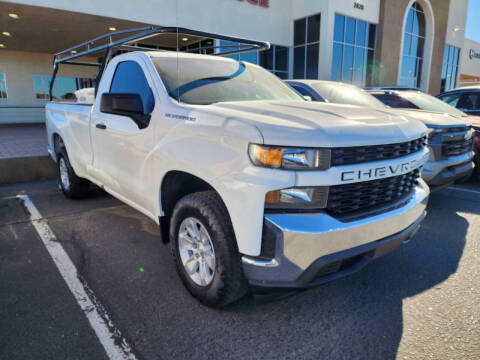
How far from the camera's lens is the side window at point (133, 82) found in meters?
3.06

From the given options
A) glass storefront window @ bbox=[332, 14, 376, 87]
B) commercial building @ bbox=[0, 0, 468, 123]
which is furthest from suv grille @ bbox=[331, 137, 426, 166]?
glass storefront window @ bbox=[332, 14, 376, 87]

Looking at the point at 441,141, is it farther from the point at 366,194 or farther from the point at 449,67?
the point at 449,67

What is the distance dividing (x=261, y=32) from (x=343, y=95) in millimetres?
13831

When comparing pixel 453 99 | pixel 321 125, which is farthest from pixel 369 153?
pixel 453 99

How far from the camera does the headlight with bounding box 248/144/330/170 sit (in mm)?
2002

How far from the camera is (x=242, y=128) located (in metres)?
2.12

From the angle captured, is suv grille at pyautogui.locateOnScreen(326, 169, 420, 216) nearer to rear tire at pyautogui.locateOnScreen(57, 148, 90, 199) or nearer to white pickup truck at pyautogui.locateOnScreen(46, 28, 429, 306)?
white pickup truck at pyautogui.locateOnScreen(46, 28, 429, 306)

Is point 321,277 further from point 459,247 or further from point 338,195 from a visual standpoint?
point 459,247

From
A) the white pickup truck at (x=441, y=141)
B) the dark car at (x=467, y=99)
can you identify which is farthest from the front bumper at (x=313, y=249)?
the dark car at (x=467, y=99)

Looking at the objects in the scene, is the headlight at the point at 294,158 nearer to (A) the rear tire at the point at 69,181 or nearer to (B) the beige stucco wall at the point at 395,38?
(A) the rear tire at the point at 69,181

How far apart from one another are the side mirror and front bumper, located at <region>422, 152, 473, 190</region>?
356 centimetres

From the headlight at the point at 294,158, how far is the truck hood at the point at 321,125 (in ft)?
0.13

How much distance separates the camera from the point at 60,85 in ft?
69.9

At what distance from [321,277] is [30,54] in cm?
2385
